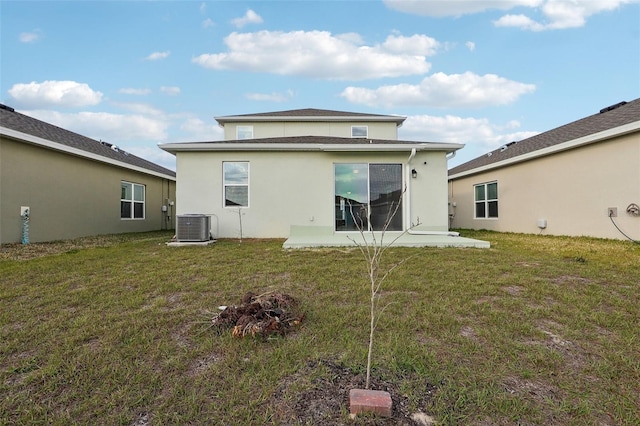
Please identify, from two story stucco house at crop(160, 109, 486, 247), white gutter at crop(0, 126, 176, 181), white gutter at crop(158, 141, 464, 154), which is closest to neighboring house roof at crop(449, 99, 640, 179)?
white gutter at crop(158, 141, 464, 154)

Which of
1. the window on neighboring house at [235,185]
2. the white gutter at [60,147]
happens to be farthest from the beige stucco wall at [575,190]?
the white gutter at [60,147]

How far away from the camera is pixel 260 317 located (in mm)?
2742

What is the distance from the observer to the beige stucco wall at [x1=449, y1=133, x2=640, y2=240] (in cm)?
748

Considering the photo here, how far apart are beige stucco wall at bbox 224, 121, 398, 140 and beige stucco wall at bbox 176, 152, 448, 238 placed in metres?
5.16

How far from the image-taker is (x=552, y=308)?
3.15 meters

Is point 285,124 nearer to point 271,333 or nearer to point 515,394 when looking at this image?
point 271,333

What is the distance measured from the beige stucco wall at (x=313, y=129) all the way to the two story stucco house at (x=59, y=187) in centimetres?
479

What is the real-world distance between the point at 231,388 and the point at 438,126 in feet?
69.7

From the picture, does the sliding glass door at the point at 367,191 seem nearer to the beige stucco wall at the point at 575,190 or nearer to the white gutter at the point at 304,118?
the beige stucco wall at the point at 575,190

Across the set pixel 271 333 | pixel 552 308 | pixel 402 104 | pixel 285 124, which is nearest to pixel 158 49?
pixel 285 124

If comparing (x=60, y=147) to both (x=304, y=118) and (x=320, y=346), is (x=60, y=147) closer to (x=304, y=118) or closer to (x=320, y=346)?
(x=304, y=118)

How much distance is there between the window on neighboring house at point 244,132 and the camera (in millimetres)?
13672

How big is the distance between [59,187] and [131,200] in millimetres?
3262

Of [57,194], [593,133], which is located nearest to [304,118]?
[57,194]
